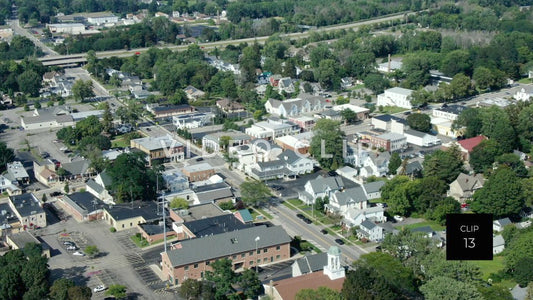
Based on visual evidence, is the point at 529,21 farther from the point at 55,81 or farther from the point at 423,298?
the point at 423,298

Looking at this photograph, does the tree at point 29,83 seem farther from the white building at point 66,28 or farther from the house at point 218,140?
the white building at point 66,28

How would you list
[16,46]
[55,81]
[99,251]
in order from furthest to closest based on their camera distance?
[16,46], [55,81], [99,251]

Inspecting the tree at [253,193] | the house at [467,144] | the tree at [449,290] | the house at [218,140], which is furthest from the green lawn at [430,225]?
the house at [218,140]

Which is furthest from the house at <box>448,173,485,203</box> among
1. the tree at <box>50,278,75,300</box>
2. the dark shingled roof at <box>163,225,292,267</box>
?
the tree at <box>50,278,75,300</box>

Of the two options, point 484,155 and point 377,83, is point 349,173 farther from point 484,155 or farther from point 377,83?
point 377,83

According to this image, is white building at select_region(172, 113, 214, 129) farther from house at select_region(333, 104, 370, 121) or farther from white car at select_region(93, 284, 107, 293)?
white car at select_region(93, 284, 107, 293)

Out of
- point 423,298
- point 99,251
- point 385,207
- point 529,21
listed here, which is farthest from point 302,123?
point 529,21
